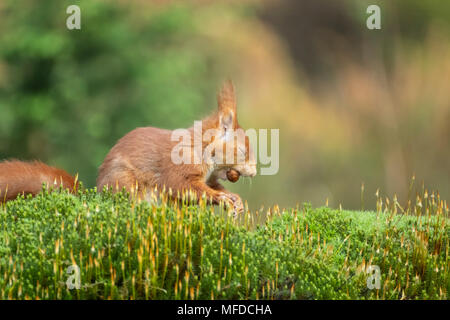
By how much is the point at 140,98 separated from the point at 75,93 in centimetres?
91

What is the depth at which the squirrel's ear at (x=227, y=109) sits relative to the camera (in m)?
5.80

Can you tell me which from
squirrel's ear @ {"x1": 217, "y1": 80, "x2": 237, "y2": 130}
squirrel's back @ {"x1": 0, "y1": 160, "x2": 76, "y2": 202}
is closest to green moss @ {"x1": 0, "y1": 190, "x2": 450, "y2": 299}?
squirrel's back @ {"x1": 0, "y1": 160, "x2": 76, "y2": 202}

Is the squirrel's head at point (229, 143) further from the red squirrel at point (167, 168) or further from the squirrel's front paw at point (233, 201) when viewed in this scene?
the squirrel's front paw at point (233, 201)

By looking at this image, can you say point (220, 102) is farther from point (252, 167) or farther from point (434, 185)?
point (434, 185)

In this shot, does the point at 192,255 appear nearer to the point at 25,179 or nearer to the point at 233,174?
the point at 233,174

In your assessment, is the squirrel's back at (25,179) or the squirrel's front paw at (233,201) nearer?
the squirrel's front paw at (233,201)

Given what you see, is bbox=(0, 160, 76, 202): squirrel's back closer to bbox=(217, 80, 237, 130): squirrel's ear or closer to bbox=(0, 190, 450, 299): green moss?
bbox=(0, 190, 450, 299): green moss

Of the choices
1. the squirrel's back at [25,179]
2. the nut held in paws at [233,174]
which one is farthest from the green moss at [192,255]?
the nut held in paws at [233,174]

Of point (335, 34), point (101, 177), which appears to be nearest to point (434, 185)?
point (335, 34)

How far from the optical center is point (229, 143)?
5.81 meters

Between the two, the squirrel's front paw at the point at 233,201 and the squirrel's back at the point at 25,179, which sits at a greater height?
the squirrel's back at the point at 25,179

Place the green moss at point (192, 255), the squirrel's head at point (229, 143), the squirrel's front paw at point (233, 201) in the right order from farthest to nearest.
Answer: the squirrel's head at point (229, 143)
the squirrel's front paw at point (233, 201)
the green moss at point (192, 255)

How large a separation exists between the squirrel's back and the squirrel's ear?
4.78 feet

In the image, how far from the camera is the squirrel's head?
228 inches
